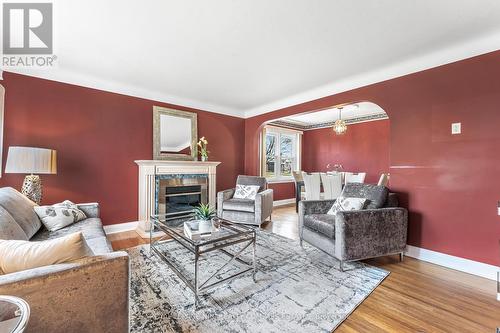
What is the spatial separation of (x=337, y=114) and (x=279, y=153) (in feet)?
6.11

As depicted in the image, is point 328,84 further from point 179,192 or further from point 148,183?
point 148,183

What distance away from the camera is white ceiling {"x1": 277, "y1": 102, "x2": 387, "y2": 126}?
483 cm

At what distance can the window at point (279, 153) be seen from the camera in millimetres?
Result: 6057

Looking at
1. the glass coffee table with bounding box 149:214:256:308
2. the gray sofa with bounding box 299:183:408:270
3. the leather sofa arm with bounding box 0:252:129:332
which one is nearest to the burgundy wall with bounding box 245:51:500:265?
the gray sofa with bounding box 299:183:408:270

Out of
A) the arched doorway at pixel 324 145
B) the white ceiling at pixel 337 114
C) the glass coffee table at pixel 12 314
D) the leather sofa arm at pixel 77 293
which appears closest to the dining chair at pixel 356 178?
the arched doorway at pixel 324 145

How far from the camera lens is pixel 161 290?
1.87 m

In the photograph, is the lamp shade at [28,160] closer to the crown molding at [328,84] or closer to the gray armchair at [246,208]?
the crown molding at [328,84]

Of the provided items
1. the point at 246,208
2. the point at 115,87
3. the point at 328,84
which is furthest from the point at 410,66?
the point at 115,87

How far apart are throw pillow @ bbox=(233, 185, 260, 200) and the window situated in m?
1.64

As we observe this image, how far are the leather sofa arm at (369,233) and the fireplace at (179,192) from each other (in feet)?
8.02

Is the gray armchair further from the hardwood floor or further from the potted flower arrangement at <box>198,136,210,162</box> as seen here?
the hardwood floor

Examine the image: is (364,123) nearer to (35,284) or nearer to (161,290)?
(161,290)

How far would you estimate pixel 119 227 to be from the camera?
3611mm

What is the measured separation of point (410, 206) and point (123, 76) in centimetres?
444
